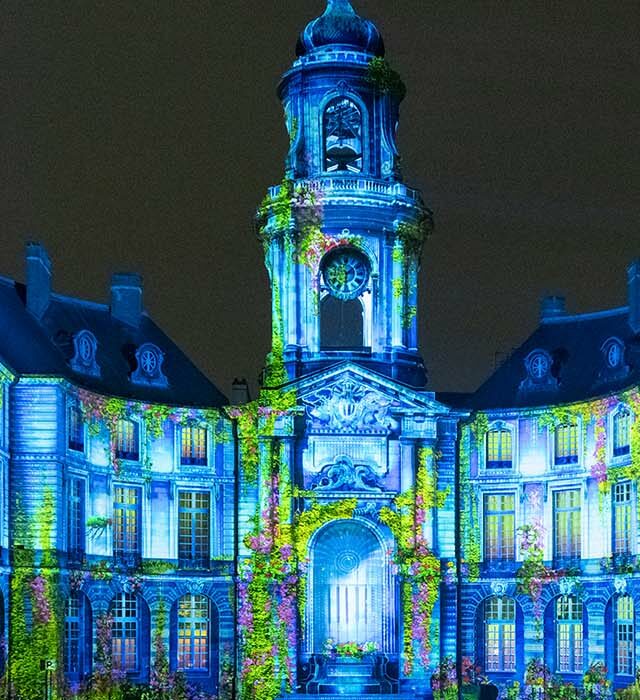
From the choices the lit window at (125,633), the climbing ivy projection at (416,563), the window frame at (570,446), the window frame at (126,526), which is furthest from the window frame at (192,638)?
the window frame at (570,446)

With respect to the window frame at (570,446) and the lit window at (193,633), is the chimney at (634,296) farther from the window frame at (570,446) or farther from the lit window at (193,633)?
the lit window at (193,633)

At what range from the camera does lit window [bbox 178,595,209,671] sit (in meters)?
64.2

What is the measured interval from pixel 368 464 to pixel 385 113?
13.9 metres

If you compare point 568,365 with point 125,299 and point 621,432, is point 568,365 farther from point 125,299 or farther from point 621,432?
point 125,299

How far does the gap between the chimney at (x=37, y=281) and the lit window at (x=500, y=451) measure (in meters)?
17.7

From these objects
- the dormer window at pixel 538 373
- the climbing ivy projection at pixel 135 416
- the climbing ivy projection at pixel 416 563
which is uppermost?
the dormer window at pixel 538 373

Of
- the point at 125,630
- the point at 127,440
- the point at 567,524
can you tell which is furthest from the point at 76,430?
the point at 567,524

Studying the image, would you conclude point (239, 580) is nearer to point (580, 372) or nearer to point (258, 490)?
point (258, 490)

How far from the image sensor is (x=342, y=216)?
66812 millimetres

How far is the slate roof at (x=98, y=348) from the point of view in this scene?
5906 centimetres

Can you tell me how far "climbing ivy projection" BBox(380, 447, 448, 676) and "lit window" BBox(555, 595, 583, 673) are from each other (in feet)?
15.3

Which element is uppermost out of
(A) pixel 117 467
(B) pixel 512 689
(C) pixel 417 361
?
(C) pixel 417 361

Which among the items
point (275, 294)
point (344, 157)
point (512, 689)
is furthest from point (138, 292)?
point (512, 689)

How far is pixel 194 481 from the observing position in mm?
65375
